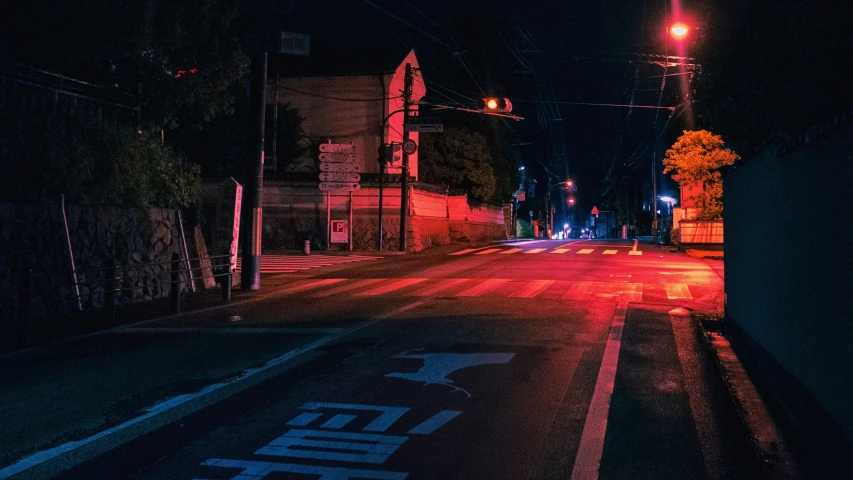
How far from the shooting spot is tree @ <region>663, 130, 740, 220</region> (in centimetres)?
3047

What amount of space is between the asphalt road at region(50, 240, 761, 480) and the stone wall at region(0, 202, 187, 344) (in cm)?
273

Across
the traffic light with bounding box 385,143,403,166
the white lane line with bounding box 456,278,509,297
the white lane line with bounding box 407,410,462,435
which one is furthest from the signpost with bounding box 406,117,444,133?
the white lane line with bounding box 407,410,462,435

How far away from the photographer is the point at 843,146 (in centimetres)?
505

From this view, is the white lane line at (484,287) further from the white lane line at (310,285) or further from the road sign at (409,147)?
the road sign at (409,147)

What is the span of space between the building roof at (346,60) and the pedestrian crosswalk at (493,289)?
21774 mm

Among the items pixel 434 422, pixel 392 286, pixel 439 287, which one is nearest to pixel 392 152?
pixel 392 286

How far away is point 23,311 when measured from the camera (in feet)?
34.1

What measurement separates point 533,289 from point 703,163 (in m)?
16.8

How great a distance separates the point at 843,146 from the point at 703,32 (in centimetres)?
296

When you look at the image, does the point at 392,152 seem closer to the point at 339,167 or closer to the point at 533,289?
the point at 339,167

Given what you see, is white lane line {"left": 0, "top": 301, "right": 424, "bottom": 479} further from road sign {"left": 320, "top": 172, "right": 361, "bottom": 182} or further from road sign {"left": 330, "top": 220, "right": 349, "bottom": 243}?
road sign {"left": 330, "top": 220, "right": 349, "bottom": 243}

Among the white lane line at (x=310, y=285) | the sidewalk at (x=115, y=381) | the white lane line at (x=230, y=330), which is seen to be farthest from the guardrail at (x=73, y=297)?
the white lane line at (x=310, y=285)

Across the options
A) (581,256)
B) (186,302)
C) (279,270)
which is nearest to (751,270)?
(186,302)

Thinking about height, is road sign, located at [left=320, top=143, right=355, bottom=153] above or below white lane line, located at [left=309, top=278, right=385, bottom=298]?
above
